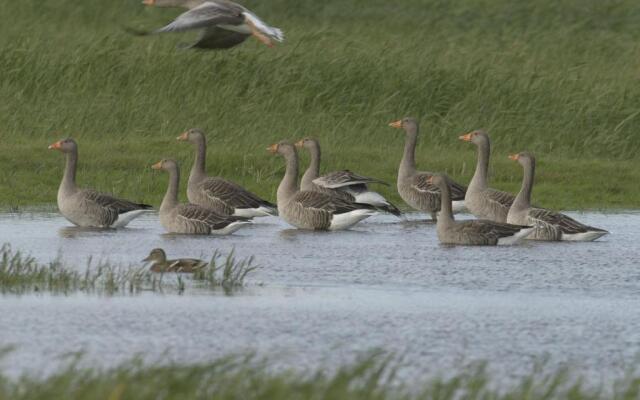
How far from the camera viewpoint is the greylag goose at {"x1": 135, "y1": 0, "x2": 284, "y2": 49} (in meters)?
14.7

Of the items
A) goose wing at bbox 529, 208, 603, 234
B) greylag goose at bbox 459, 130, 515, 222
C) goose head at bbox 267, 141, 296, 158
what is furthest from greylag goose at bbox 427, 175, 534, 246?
goose head at bbox 267, 141, 296, 158

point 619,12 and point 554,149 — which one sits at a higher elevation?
point 619,12

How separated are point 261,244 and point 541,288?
4.70 m

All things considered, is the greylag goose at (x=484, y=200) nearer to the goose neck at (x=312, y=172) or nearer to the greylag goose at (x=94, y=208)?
the goose neck at (x=312, y=172)

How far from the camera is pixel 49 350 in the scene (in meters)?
11.0

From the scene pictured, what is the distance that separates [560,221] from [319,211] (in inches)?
130

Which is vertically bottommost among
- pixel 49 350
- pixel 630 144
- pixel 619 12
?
pixel 49 350

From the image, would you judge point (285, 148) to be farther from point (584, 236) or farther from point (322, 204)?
point (584, 236)

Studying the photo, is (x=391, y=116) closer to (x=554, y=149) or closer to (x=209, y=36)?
(x=554, y=149)

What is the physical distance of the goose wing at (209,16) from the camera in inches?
570

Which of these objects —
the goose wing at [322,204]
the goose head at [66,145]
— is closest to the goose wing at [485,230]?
the goose wing at [322,204]

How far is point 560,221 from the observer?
19.2m

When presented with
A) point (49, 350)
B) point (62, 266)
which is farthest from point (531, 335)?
point (62, 266)

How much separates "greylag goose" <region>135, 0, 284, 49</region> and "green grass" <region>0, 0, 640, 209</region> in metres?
7.04
